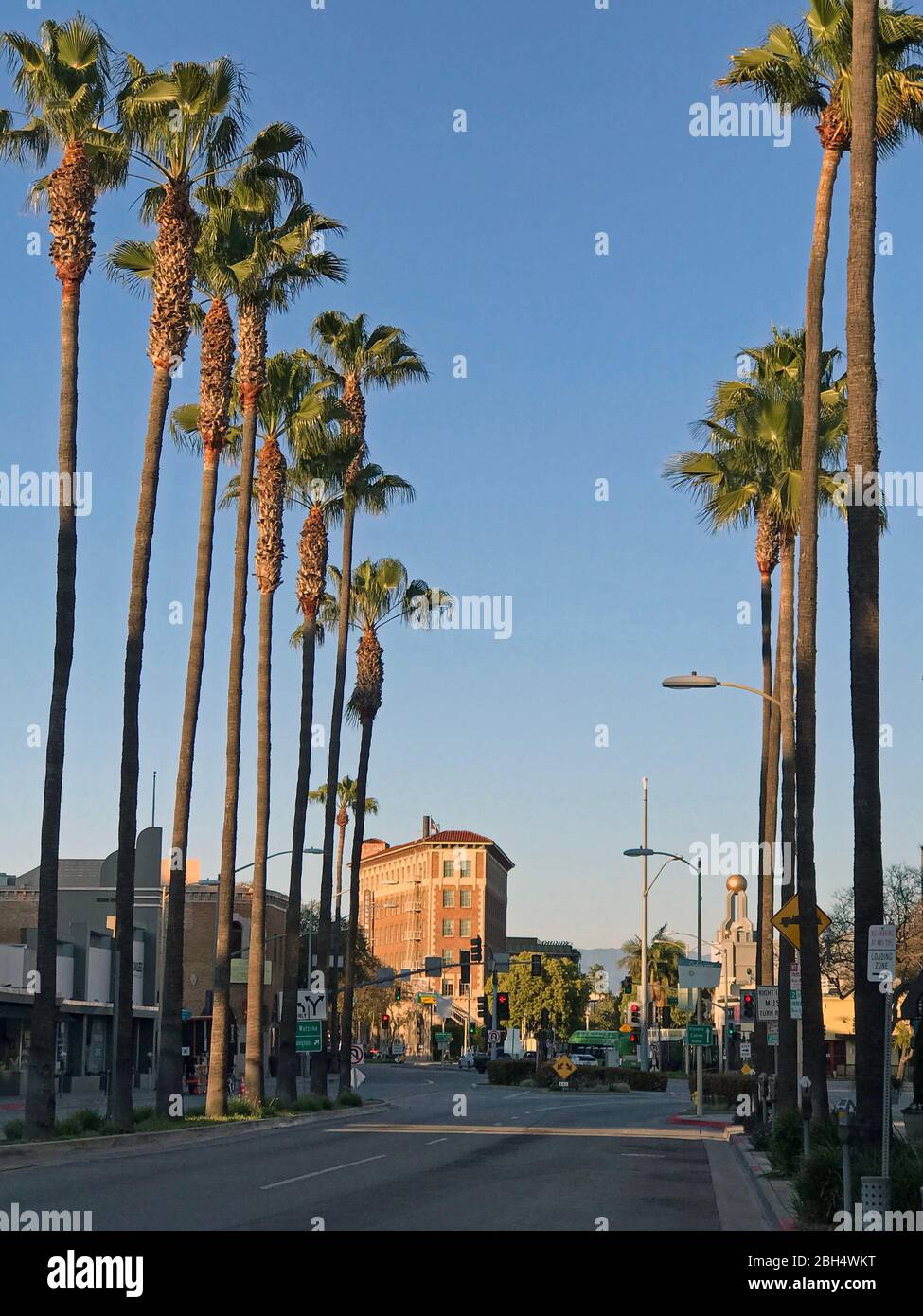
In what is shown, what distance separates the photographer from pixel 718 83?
26234 millimetres

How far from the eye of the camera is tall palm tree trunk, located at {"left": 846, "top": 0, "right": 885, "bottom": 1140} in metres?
17.2

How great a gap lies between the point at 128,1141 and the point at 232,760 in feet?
34.0

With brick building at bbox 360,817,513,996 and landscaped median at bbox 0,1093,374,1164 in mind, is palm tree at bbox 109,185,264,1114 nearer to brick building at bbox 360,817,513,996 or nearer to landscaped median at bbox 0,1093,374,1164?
landscaped median at bbox 0,1093,374,1164

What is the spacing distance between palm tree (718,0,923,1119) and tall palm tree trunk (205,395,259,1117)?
47.4 ft

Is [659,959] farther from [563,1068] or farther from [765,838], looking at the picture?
[765,838]

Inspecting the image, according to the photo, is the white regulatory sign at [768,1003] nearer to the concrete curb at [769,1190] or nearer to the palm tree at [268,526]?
the concrete curb at [769,1190]

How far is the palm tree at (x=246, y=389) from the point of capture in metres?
35.8

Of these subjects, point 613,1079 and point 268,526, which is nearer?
point 268,526

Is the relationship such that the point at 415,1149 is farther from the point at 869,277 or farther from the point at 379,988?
the point at 379,988

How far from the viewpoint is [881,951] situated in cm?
1431

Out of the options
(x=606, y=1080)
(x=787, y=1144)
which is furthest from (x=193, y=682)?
(x=606, y=1080)

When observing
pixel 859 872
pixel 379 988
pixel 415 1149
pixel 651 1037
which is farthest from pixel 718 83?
pixel 379 988
